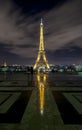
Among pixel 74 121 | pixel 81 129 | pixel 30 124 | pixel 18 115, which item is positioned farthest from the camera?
pixel 18 115

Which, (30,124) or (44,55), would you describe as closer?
(30,124)

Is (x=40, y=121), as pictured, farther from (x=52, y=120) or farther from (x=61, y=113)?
(x=61, y=113)

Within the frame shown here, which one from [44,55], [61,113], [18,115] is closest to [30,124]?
[18,115]

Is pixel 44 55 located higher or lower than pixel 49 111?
higher

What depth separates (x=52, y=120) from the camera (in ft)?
20.1

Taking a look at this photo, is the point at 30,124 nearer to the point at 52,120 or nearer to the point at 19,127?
the point at 19,127

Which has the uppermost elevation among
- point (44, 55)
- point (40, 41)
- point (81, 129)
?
point (40, 41)

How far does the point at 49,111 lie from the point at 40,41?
289 feet

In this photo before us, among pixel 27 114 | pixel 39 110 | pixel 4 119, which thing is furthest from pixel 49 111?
pixel 4 119

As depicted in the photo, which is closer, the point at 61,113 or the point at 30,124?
the point at 30,124

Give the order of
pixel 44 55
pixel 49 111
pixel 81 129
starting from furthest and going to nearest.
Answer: pixel 44 55
pixel 49 111
pixel 81 129

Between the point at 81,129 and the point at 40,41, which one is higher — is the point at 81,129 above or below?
below

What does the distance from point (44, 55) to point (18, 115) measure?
86.4m

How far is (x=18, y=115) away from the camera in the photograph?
22.4 ft
